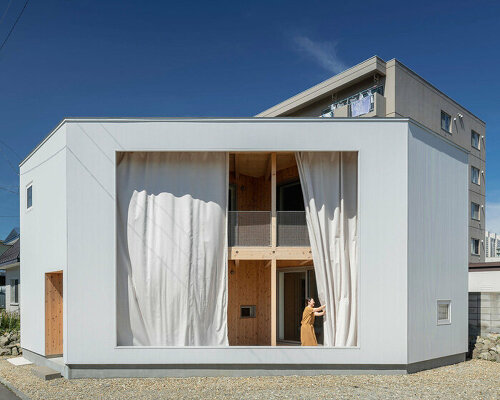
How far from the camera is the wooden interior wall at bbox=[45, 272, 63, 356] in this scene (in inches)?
472

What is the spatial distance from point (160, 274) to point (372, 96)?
56.1 feet

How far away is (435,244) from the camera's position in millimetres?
11602

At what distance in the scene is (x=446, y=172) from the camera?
39.7 feet

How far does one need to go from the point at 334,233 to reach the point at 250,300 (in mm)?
3748

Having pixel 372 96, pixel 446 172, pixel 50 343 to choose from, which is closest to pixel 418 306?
pixel 446 172

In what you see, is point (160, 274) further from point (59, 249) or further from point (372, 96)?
point (372, 96)

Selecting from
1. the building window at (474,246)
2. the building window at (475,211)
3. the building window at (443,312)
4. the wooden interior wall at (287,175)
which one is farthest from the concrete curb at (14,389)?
the building window at (475,211)

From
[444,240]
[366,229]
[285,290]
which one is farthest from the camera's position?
[285,290]

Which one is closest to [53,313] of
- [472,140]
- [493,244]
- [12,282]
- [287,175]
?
[287,175]

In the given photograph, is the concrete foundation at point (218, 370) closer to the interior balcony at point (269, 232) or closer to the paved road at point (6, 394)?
the paved road at point (6, 394)

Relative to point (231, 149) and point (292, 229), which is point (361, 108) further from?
point (231, 149)

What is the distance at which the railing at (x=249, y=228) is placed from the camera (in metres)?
11.5

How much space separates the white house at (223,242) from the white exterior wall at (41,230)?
0.09 metres

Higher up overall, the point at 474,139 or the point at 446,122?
the point at 446,122
